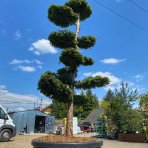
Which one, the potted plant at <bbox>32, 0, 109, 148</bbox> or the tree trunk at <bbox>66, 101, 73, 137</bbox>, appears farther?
the tree trunk at <bbox>66, 101, 73, 137</bbox>

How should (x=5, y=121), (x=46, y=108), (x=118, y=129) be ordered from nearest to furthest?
(x=5, y=121) → (x=118, y=129) → (x=46, y=108)

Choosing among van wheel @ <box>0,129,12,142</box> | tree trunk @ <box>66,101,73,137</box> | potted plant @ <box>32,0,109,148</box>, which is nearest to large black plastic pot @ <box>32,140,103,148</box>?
potted plant @ <box>32,0,109,148</box>

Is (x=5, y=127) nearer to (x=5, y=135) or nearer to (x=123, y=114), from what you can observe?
(x=5, y=135)

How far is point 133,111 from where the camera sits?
25984 millimetres

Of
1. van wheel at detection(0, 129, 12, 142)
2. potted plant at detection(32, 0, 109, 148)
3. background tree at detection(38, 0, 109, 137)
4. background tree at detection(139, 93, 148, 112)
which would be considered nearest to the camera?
potted plant at detection(32, 0, 109, 148)

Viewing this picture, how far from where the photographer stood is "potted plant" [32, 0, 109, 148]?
7.94 metres

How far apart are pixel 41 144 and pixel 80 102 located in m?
2.23

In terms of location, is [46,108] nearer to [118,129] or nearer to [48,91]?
[118,129]

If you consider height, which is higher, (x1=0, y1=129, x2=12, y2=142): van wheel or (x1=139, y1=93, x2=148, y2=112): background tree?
(x1=139, y1=93, x2=148, y2=112): background tree

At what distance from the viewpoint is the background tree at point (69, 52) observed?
27.1 feet

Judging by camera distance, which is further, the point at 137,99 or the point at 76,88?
the point at 137,99

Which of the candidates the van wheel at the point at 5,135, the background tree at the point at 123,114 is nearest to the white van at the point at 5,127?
the van wheel at the point at 5,135

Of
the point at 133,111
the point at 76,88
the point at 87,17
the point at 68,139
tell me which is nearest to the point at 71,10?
the point at 87,17

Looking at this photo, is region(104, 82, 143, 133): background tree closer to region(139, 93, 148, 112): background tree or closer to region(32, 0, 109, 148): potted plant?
region(139, 93, 148, 112): background tree
